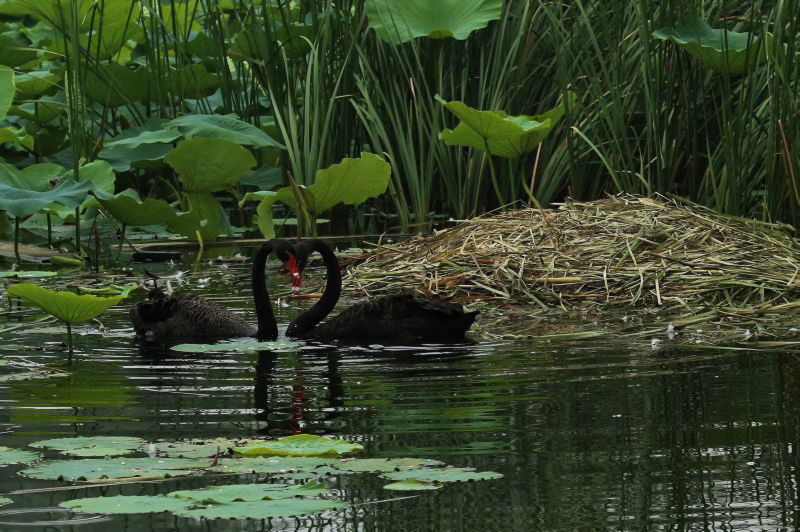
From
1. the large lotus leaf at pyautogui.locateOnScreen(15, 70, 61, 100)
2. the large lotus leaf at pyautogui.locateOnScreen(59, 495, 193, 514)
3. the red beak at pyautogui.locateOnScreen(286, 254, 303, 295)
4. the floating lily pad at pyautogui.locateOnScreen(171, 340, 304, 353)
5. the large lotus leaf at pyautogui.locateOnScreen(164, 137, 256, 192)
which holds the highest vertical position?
the large lotus leaf at pyautogui.locateOnScreen(15, 70, 61, 100)

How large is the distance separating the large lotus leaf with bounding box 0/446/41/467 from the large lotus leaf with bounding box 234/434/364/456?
0.44 metres

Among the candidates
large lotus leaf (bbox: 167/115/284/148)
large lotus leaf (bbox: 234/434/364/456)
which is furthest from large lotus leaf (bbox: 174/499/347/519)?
large lotus leaf (bbox: 167/115/284/148)

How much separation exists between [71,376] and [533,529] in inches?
95.1

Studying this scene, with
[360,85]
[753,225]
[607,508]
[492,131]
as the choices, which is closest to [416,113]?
[360,85]

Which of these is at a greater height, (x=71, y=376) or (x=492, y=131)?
(x=492, y=131)

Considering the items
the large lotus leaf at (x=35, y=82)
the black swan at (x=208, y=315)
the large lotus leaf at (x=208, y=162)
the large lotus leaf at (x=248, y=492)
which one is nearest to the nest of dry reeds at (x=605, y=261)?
the black swan at (x=208, y=315)

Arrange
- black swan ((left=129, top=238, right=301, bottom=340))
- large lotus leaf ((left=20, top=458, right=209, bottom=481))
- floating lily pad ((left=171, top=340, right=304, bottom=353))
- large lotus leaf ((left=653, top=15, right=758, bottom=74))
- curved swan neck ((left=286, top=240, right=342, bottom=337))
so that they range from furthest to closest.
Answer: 1. large lotus leaf ((left=653, top=15, right=758, bottom=74))
2. curved swan neck ((left=286, top=240, right=342, bottom=337))
3. black swan ((left=129, top=238, right=301, bottom=340))
4. floating lily pad ((left=171, top=340, right=304, bottom=353))
5. large lotus leaf ((left=20, top=458, right=209, bottom=481))

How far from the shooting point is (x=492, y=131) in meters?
8.25

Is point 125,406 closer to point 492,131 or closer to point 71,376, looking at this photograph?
point 71,376

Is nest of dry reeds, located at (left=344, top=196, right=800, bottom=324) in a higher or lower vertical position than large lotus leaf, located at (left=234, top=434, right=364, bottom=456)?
higher

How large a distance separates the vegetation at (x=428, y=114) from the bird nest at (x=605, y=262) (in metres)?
0.51

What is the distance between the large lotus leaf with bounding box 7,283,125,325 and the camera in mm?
4785

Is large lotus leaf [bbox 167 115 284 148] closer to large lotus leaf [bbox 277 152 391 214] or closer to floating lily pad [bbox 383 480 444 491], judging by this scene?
large lotus leaf [bbox 277 152 391 214]

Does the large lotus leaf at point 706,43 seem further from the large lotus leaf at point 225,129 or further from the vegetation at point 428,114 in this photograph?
the large lotus leaf at point 225,129
